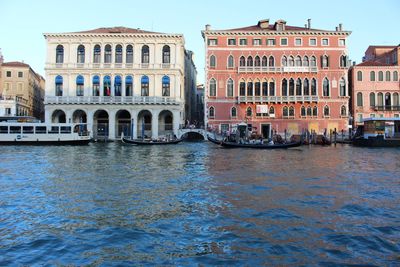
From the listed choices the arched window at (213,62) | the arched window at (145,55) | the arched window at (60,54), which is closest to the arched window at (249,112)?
the arched window at (213,62)

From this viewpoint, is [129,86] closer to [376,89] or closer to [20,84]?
[20,84]

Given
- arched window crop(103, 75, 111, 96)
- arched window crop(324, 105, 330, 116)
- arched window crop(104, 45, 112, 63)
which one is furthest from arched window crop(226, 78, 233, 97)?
arched window crop(104, 45, 112, 63)

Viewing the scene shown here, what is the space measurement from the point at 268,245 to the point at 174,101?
29.8 m

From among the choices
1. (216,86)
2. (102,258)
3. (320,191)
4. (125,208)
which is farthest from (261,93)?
(102,258)

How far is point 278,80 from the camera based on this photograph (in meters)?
34.6

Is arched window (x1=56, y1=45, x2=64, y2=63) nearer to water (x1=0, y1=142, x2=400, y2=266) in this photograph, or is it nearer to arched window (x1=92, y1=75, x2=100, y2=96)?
arched window (x1=92, y1=75, x2=100, y2=96)

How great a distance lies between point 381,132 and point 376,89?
27.6 ft

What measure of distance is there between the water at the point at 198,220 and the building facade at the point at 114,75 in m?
23.6

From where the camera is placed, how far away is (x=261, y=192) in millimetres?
8641

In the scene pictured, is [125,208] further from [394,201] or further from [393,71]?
[393,71]

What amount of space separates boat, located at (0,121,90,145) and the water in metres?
18.0

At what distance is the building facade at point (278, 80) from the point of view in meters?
34.4

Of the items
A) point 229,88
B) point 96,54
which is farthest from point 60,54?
point 229,88

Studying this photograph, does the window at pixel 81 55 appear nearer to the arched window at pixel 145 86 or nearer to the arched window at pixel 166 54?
the arched window at pixel 145 86
